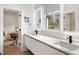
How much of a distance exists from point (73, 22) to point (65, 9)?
35 cm

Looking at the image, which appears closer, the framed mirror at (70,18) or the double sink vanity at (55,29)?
the double sink vanity at (55,29)

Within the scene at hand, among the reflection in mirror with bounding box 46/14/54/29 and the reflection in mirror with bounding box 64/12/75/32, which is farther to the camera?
the reflection in mirror with bounding box 46/14/54/29

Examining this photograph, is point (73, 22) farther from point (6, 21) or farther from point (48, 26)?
point (6, 21)

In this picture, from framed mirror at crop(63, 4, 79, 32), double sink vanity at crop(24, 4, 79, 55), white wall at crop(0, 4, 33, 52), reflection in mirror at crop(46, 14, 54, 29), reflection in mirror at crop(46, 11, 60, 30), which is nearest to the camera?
double sink vanity at crop(24, 4, 79, 55)

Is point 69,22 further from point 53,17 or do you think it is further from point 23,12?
point 23,12

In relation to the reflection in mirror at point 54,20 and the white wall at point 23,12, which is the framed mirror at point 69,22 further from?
the white wall at point 23,12

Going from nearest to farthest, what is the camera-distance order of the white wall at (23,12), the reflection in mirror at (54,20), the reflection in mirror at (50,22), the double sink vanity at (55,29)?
the double sink vanity at (55,29), the white wall at (23,12), the reflection in mirror at (54,20), the reflection in mirror at (50,22)

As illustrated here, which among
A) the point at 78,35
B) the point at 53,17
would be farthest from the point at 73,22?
the point at 53,17

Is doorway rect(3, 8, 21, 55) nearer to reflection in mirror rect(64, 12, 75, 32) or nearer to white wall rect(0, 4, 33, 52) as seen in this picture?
white wall rect(0, 4, 33, 52)

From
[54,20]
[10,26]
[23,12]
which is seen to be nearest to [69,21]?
[54,20]

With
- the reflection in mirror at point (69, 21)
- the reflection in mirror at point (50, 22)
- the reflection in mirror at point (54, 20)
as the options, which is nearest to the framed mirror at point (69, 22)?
the reflection in mirror at point (69, 21)

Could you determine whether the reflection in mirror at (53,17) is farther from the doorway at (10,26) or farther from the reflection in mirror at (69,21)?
the doorway at (10,26)

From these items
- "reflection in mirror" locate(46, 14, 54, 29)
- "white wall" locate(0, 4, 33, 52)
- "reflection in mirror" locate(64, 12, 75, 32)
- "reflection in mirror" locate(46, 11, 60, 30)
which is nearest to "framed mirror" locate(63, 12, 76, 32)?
"reflection in mirror" locate(64, 12, 75, 32)

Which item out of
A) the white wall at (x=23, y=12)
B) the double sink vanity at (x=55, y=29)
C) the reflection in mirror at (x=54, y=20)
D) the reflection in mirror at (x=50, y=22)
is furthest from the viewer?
the reflection in mirror at (x=50, y=22)
